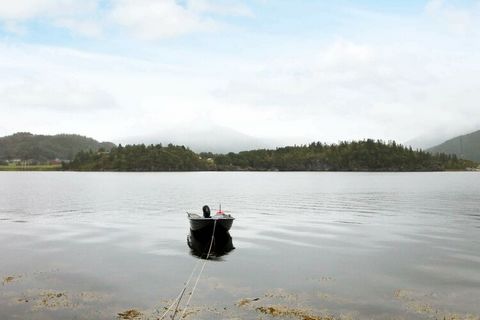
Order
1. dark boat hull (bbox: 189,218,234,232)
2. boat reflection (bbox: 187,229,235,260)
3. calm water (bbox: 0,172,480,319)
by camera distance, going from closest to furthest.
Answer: calm water (bbox: 0,172,480,319) → boat reflection (bbox: 187,229,235,260) → dark boat hull (bbox: 189,218,234,232)

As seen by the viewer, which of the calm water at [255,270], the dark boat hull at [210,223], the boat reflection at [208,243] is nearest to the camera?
the calm water at [255,270]

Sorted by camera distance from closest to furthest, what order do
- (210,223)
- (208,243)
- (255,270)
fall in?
(255,270)
(210,223)
(208,243)

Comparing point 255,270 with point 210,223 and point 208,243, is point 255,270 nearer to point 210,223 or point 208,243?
point 210,223

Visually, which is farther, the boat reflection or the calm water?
the boat reflection

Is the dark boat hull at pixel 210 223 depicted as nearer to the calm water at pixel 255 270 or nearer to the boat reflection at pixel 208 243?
the boat reflection at pixel 208 243

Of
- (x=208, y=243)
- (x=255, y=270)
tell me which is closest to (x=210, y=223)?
(x=208, y=243)

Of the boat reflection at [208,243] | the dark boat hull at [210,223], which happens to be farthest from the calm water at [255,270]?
the dark boat hull at [210,223]

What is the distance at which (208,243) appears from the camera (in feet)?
126

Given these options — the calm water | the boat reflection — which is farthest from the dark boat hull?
the calm water

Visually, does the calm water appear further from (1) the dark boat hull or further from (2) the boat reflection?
(1) the dark boat hull

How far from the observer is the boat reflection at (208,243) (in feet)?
119

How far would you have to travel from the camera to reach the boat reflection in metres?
36.2

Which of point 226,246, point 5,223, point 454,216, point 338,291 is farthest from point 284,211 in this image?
point 338,291

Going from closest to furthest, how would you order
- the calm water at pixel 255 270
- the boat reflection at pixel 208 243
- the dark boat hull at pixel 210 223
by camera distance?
the calm water at pixel 255 270, the boat reflection at pixel 208 243, the dark boat hull at pixel 210 223
